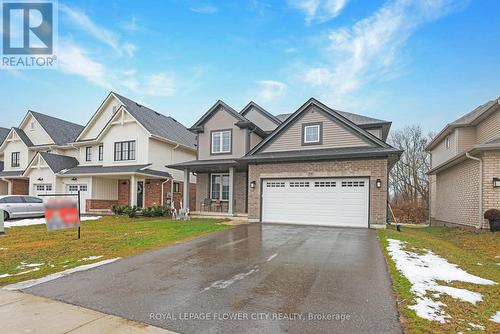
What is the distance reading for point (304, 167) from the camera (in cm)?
1473

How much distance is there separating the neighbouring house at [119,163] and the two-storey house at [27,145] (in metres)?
1.37

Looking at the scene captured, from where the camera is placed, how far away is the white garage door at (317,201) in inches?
536

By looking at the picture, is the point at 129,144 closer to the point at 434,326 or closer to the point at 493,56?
the point at 434,326

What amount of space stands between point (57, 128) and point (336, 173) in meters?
26.1

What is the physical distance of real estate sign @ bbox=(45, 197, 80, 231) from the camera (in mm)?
8777

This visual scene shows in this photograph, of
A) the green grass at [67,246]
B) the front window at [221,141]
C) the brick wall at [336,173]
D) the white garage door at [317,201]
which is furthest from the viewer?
the front window at [221,141]

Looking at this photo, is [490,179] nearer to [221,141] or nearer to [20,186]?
[221,141]

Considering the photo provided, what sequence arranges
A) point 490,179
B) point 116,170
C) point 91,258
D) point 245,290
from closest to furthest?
point 245,290
point 91,258
point 490,179
point 116,170

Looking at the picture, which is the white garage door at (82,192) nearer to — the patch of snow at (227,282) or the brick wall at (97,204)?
the brick wall at (97,204)

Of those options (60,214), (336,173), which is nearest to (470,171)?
(336,173)

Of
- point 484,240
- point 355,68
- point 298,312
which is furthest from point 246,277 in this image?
point 355,68

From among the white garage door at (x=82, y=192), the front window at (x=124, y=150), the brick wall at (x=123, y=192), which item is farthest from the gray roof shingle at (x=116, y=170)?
the brick wall at (x=123, y=192)

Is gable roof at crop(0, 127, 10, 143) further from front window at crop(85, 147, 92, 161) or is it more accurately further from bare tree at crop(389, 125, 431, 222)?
bare tree at crop(389, 125, 431, 222)

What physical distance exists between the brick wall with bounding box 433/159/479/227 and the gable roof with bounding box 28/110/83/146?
29.4 metres
